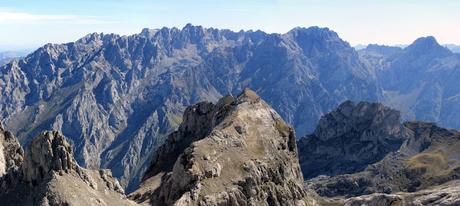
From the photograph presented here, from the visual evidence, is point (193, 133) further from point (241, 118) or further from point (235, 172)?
point (235, 172)

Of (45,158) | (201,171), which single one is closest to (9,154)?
(45,158)

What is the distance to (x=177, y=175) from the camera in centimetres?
12388

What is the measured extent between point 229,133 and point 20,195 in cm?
6455

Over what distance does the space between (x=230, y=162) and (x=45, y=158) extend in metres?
50.2

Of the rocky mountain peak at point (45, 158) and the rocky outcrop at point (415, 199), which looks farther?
the rocky outcrop at point (415, 199)

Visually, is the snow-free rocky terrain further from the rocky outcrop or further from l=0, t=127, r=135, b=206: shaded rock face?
the rocky outcrop

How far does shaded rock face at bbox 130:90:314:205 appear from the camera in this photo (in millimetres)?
121725

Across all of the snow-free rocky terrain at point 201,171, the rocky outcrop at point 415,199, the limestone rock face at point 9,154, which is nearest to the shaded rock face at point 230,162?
the snow-free rocky terrain at point 201,171

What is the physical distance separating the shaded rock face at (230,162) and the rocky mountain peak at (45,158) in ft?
81.9

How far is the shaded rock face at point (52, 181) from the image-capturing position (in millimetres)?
92812

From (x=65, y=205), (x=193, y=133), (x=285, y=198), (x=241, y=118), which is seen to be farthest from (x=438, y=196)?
(x=65, y=205)

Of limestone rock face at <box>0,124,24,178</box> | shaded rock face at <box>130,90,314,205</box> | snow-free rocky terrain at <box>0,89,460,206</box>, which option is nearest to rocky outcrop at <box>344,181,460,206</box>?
snow-free rocky terrain at <box>0,89,460,206</box>

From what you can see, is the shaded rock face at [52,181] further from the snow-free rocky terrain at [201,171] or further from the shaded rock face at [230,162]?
the shaded rock face at [230,162]

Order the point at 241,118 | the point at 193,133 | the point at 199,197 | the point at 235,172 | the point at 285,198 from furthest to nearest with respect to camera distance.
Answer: the point at 193,133 → the point at 241,118 → the point at 285,198 → the point at 235,172 → the point at 199,197
